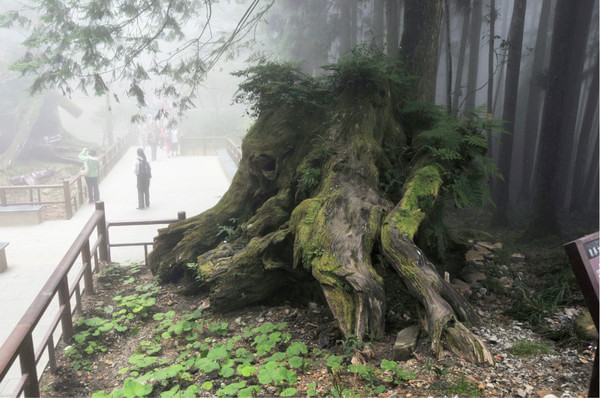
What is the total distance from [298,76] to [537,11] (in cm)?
1488

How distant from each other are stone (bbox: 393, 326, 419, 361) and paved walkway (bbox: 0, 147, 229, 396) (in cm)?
413

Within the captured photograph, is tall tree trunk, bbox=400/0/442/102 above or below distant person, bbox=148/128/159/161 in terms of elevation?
above

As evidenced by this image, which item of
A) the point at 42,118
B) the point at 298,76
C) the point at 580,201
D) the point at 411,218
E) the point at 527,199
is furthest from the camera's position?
the point at 42,118

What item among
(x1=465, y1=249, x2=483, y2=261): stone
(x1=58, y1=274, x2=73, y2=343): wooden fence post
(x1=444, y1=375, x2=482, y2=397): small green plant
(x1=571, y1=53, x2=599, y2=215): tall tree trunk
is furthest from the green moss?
(x1=571, y1=53, x2=599, y2=215): tall tree trunk

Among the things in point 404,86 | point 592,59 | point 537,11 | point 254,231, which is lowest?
point 254,231

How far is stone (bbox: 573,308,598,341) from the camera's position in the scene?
11.9ft

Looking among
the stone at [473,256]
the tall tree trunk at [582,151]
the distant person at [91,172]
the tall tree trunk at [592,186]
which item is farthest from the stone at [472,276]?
the distant person at [91,172]

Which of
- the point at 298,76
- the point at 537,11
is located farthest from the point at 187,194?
the point at 537,11

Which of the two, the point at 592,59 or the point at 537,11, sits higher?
the point at 537,11

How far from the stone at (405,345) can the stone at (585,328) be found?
1.36m

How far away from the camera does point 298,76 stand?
601 cm

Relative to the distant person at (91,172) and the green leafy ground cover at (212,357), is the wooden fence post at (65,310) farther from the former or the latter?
the distant person at (91,172)

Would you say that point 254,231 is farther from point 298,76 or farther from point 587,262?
point 587,262

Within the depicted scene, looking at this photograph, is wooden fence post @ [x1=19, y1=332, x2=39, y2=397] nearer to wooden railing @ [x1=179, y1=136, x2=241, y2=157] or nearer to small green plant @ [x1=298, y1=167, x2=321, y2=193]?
small green plant @ [x1=298, y1=167, x2=321, y2=193]
